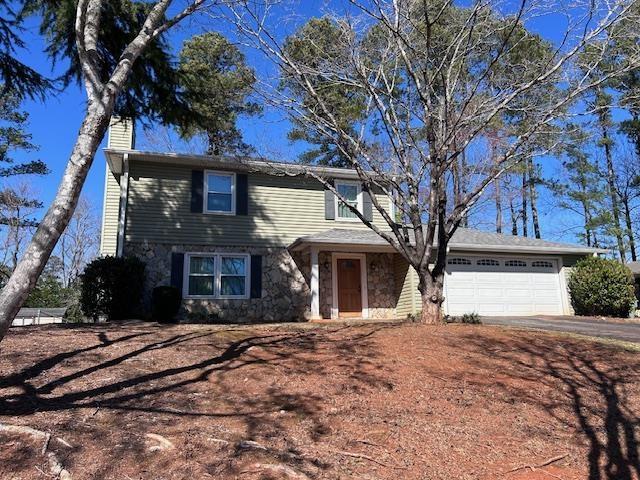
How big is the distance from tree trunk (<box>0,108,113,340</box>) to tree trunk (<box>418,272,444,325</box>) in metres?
5.65

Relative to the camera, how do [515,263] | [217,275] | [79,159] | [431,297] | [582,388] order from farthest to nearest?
1. [515,263]
2. [217,275]
3. [431,297]
4. [582,388]
5. [79,159]

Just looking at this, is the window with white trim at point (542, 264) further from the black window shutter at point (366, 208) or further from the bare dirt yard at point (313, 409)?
the bare dirt yard at point (313, 409)

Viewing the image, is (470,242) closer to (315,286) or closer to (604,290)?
(604,290)

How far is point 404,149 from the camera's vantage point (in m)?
9.05

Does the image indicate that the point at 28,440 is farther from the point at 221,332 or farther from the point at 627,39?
the point at 627,39

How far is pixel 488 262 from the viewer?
50.2ft

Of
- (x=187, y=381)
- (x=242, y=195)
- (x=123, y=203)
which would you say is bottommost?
(x=187, y=381)

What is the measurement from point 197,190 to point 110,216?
2.61 metres

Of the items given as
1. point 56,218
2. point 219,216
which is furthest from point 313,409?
point 219,216

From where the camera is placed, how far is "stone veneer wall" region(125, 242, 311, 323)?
1296 cm

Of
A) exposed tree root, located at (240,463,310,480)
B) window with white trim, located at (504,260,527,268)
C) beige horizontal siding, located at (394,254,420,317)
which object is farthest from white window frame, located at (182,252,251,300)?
exposed tree root, located at (240,463,310,480)

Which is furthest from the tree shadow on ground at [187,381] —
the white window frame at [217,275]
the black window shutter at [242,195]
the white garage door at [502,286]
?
the white garage door at [502,286]

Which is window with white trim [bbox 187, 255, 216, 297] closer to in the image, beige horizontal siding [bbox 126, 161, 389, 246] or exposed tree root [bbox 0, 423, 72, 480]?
beige horizontal siding [bbox 126, 161, 389, 246]

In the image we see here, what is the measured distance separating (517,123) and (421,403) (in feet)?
26.1
